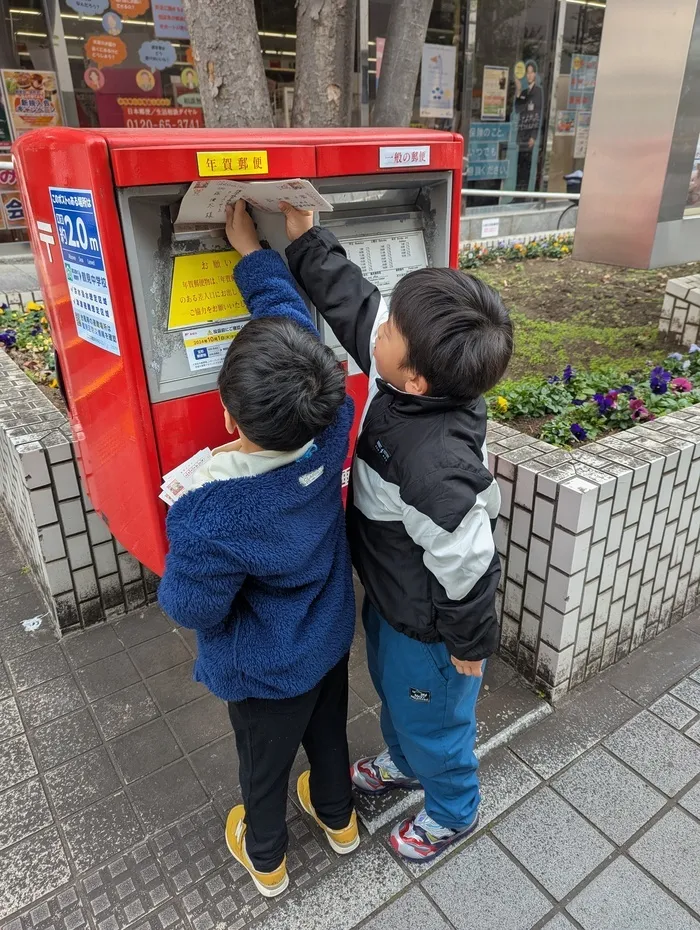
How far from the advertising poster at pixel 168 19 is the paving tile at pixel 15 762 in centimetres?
737

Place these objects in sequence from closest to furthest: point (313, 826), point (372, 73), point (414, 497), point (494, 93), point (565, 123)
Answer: point (414, 497) < point (313, 826) < point (372, 73) < point (494, 93) < point (565, 123)

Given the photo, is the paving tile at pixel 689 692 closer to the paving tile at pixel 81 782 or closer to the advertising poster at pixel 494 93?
the paving tile at pixel 81 782

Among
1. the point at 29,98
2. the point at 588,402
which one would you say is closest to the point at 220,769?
the point at 588,402

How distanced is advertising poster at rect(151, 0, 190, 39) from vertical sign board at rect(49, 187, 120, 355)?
265 inches

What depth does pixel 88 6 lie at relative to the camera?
22.1 feet

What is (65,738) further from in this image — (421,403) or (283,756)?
(421,403)

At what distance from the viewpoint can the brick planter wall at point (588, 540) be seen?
7.31ft

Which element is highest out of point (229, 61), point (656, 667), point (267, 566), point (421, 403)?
point (229, 61)

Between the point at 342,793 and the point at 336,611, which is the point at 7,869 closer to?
the point at 342,793

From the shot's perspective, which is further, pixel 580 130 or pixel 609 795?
pixel 580 130

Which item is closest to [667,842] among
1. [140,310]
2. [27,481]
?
[140,310]

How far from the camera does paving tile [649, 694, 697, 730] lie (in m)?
2.37

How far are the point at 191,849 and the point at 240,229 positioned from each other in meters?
1.73

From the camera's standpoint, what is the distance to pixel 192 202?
1553mm
